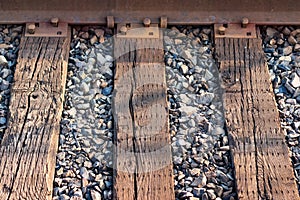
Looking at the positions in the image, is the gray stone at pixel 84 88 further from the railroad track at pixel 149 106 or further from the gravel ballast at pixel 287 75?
the gravel ballast at pixel 287 75

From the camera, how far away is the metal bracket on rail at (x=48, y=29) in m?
5.33

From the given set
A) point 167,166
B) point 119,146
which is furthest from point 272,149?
point 119,146

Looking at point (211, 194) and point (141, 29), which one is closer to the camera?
point (211, 194)

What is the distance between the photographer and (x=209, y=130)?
465cm

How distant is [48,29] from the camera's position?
5375 mm

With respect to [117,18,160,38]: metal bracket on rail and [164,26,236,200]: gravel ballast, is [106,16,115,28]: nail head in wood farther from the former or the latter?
[164,26,236,200]: gravel ballast

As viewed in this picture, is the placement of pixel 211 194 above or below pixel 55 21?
below

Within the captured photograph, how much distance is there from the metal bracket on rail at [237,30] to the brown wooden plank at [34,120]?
1141 mm

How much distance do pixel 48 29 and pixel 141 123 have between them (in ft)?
3.93

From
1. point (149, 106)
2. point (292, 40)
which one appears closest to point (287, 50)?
point (292, 40)

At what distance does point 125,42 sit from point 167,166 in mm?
1275

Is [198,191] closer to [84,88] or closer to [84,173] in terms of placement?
[84,173]

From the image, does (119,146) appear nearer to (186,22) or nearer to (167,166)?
(167,166)

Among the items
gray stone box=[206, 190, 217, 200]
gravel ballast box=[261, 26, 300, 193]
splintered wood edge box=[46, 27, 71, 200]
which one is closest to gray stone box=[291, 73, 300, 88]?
gravel ballast box=[261, 26, 300, 193]
